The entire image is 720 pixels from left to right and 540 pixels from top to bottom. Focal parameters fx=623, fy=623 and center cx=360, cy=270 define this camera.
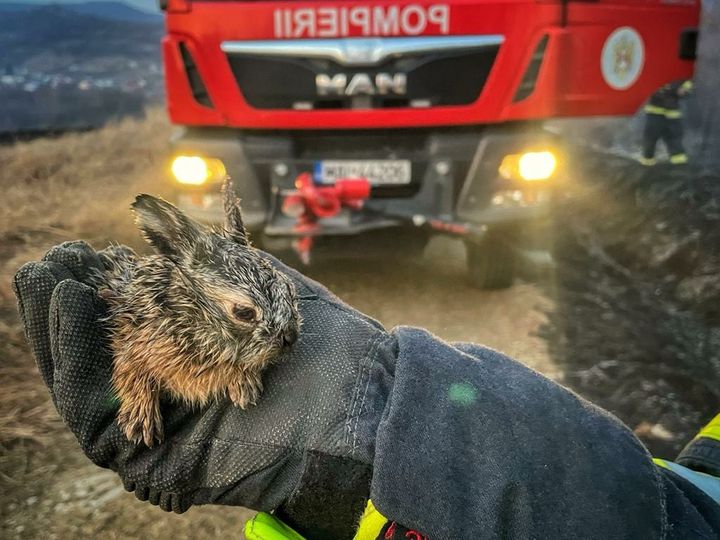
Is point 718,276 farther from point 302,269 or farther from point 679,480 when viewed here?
point 679,480

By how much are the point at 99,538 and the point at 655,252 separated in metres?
5.72

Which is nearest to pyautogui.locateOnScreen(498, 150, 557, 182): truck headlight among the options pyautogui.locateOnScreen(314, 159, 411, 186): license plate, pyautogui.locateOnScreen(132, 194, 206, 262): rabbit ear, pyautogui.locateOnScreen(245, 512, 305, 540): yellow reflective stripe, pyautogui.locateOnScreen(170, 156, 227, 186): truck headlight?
pyautogui.locateOnScreen(314, 159, 411, 186): license plate

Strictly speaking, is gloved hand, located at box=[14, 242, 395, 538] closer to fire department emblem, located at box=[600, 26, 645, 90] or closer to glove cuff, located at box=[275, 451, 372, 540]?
glove cuff, located at box=[275, 451, 372, 540]

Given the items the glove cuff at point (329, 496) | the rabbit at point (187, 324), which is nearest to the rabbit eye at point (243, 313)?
the rabbit at point (187, 324)

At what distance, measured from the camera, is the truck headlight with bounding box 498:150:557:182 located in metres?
4.82

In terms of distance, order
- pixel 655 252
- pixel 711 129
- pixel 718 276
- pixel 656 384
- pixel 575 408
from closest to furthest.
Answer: pixel 575 408 < pixel 656 384 < pixel 718 276 < pixel 655 252 < pixel 711 129

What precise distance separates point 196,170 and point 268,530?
11.9 ft

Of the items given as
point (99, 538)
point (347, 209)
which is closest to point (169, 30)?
point (347, 209)

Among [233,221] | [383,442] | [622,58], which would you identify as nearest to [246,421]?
[383,442]

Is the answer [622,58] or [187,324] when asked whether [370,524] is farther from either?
[622,58]

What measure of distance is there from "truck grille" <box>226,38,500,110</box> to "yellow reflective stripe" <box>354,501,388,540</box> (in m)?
3.64

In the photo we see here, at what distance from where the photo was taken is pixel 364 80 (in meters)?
4.63

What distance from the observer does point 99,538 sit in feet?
8.96

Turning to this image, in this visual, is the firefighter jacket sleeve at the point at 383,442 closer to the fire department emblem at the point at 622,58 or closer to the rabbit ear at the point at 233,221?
the rabbit ear at the point at 233,221
